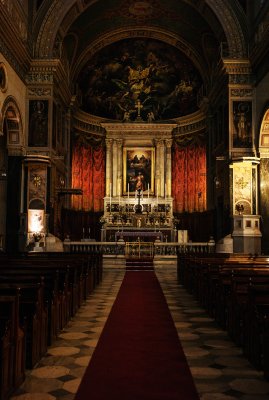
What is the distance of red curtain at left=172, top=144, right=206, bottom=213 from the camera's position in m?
27.9

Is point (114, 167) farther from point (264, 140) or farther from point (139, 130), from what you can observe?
point (264, 140)

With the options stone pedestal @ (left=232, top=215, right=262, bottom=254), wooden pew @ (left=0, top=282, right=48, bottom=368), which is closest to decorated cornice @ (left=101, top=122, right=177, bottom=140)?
stone pedestal @ (left=232, top=215, right=262, bottom=254)

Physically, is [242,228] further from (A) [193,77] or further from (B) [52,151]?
(A) [193,77]

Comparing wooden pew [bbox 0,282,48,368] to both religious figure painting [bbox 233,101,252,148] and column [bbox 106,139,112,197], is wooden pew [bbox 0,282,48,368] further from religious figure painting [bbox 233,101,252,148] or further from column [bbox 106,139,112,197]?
column [bbox 106,139,112,197]

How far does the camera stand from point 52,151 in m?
20.7

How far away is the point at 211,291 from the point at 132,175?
69.3 feet

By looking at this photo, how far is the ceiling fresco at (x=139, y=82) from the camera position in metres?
28.8

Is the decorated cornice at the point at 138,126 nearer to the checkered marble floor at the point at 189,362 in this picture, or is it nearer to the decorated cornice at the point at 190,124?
the decorated cornice at the point at 190,124

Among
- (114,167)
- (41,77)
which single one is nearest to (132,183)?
(114,167)

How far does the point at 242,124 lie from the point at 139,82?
36.6ft

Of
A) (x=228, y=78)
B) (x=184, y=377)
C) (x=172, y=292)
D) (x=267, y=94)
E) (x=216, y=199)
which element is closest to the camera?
(x=184, y=377)

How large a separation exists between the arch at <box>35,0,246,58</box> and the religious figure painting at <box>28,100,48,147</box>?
2267mm

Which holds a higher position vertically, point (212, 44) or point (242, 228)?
point (212, 44)

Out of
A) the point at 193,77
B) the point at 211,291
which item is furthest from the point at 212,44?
the point at 211,291
